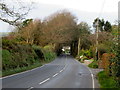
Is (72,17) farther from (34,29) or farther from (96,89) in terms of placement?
(96,89)

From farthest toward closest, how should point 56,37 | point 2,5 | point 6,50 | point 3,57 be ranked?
point 56,37, point 6,50, point 3,57, point 2,5

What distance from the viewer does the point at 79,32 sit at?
94750 millimetres

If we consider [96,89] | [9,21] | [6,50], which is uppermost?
[9,21]

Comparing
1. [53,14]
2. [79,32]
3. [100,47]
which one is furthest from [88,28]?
[100,47]

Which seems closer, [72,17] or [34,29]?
[34,29]

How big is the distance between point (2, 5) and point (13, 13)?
37.3 inches

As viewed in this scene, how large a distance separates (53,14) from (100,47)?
41.4 metres

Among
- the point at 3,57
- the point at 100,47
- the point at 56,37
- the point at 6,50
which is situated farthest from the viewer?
the point at 56,37

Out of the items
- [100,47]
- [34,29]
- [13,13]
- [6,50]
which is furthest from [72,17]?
[13,13]

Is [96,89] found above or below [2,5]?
below

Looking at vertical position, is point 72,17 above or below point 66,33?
above

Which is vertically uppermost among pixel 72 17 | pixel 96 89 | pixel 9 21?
pixel 72 17

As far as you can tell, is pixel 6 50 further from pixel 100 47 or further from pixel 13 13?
pixel 100 47

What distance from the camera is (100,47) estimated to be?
185 ft
